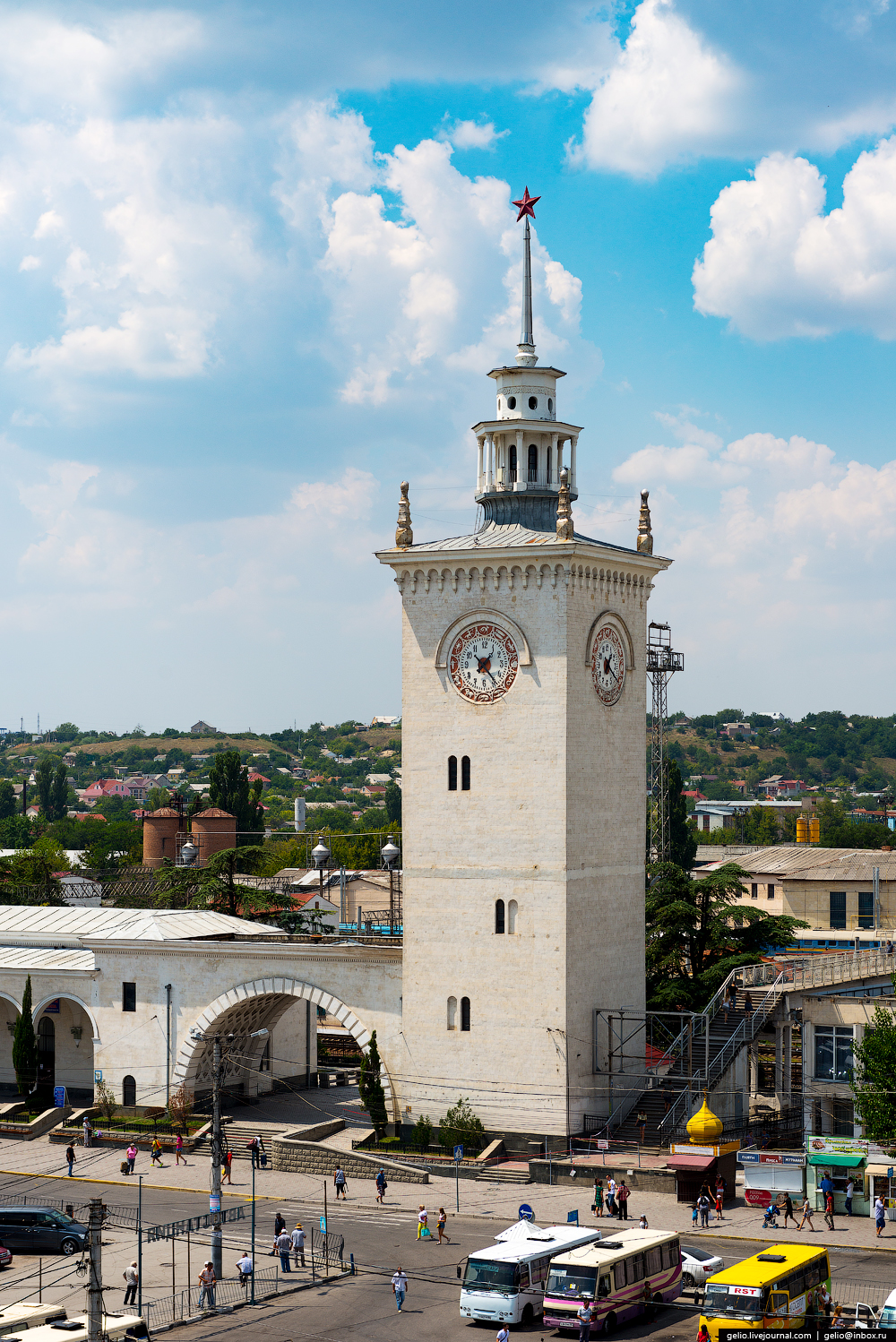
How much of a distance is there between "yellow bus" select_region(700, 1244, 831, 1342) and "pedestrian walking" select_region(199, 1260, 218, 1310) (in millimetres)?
Answer: 13822

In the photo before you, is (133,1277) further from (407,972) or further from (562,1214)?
(407,972)

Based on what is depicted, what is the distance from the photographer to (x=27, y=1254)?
4934cm

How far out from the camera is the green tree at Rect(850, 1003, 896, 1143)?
54.8m

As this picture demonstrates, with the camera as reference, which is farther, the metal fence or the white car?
the metal fence

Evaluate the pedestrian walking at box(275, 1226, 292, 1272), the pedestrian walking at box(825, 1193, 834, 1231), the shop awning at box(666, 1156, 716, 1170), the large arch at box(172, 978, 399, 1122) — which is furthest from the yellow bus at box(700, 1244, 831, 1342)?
the large arch at box(172, 978, 399, 1122)

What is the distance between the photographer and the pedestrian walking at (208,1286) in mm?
43781

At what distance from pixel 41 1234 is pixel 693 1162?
20.8m

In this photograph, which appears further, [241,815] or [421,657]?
[241,815]

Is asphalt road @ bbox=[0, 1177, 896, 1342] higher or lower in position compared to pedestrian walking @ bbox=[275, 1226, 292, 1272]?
lower

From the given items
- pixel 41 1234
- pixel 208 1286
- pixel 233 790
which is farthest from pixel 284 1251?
pixel 233 790

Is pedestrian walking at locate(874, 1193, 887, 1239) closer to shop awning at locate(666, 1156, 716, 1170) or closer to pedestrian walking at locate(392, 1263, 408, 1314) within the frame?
shop awning at locate(666, 1156, 716, 1170)

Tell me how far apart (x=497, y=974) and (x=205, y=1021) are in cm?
1354

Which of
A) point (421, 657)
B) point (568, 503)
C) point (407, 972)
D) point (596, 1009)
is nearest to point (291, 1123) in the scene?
point (407, 972)

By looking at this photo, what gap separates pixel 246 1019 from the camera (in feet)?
226
